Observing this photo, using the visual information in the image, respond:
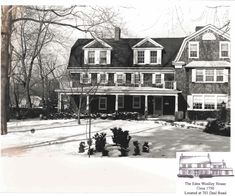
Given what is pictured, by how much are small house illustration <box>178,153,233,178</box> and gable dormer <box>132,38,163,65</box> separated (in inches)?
48.5

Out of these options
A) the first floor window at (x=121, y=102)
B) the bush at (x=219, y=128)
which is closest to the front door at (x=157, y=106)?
the first floor window at (x=121, y=102)

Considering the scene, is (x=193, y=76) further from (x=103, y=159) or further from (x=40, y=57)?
(x=40, y=57)

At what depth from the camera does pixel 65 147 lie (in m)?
4.82

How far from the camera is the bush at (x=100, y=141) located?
4789mm

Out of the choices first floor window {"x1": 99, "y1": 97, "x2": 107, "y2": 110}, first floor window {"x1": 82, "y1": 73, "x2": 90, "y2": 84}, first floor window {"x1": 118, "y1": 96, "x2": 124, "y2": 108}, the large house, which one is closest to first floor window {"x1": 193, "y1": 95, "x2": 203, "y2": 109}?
the large house

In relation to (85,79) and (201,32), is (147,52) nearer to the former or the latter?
(201,32)

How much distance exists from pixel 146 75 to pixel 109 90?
0.48 metres

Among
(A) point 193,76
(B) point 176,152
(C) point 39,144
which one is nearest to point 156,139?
(B) point 176,152

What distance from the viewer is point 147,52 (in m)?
4.94

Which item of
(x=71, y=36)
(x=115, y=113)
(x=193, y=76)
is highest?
(x=71, y=36)

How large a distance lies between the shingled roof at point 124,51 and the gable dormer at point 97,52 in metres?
0.05

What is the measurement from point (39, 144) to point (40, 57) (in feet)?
3.38

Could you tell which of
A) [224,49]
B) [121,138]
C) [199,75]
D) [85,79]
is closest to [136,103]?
[121,138]

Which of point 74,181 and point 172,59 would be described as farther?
point 172,59
